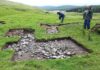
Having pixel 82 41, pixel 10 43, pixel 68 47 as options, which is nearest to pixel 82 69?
pixel 68 47

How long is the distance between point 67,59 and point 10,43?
35.4 ft

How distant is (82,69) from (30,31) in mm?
22168

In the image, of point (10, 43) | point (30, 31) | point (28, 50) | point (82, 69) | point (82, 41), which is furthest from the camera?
point (30, 31)

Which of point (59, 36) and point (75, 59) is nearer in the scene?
point (75, 59)

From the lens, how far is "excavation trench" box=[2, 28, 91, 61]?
20.9m

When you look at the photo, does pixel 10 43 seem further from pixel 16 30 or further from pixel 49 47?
pixel 16 30

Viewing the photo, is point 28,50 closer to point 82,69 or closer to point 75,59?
point 75,59

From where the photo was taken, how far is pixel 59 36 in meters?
29.6

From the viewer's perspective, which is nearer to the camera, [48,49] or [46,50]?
[46,50]

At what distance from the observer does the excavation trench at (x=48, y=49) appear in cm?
A: 2091

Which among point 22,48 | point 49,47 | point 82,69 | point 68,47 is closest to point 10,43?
point 22,48

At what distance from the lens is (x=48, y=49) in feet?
76.8

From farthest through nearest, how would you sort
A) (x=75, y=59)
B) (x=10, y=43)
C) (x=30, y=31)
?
(x=30, y=31), (x=10, y=43), (x=75, y=59)

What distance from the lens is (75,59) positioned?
1858 cm
